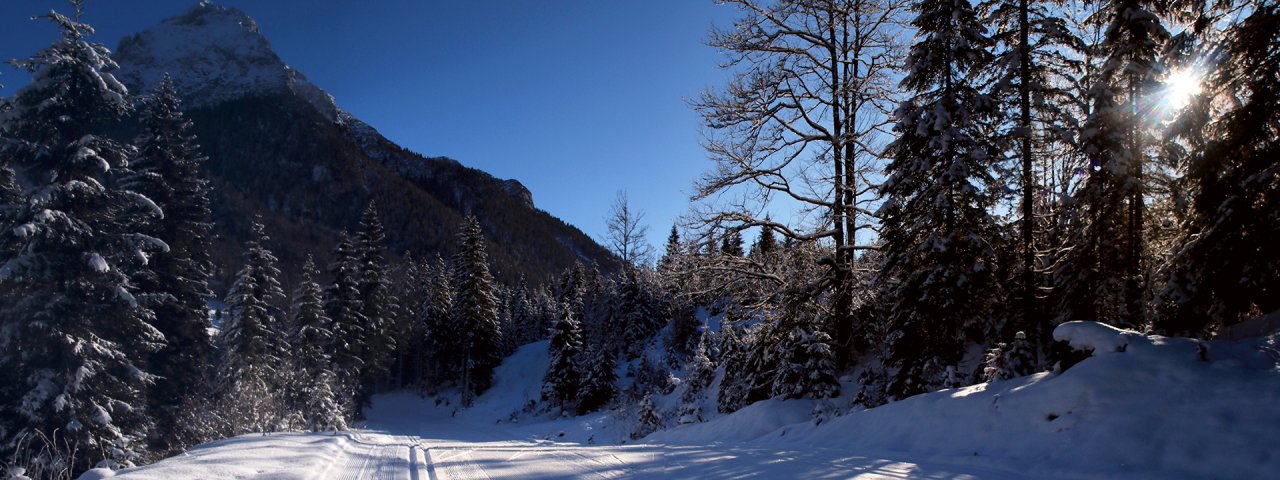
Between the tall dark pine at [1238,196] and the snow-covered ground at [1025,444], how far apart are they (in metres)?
1.52

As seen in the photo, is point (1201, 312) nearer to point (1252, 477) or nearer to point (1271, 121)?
point (1271, 121)

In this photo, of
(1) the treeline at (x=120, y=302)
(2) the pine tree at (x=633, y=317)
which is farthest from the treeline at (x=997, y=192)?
(2) the pine tree at (x=633, y=317)

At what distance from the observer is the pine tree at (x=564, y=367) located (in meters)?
41.3

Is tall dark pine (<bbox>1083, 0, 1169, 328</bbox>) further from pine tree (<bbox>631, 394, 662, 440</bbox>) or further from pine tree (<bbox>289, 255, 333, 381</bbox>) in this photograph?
pine tree (<bbox>289, 255, 333, 381</bbox>)

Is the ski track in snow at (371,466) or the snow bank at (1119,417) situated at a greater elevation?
the snow bank at (1119,417)

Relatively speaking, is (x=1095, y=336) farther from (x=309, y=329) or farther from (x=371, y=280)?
(x=371, y=280)

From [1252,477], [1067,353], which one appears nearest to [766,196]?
[1067,353]

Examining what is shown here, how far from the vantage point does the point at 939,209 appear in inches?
443

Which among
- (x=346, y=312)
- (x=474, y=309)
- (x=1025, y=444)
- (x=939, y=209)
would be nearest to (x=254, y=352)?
(x=346, y=312)

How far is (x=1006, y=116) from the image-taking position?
11922 mm

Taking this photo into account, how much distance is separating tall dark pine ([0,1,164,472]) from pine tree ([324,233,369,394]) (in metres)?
20.1

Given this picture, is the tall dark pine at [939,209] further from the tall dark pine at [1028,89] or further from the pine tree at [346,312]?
the pine tree at [346,312]

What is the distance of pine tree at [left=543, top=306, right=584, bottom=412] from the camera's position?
4134 cm

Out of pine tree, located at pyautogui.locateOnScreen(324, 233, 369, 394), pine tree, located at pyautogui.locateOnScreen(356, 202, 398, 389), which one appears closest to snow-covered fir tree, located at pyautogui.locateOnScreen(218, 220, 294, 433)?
pine tree, located at pyautogui.locateOnScreen(324, 233, 369, 394)
